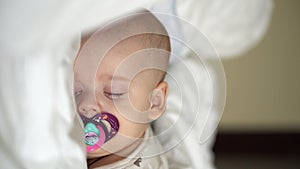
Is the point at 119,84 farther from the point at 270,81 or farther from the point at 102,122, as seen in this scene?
the point at 270,81

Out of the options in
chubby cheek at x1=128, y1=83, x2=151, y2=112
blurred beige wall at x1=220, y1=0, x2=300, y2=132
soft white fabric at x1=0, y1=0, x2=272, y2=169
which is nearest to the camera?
soft white fabric at x1=0, y1=0, x2=272, y2=169

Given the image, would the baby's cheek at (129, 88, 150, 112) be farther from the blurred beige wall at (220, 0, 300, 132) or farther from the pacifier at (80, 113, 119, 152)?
the blurred beige wall at (220, 0, 300, 132)

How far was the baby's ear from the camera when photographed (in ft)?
1.80

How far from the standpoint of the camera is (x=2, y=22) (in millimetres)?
392

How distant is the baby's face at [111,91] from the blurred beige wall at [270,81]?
66 centimetres

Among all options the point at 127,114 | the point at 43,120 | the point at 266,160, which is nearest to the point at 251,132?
the point at 266,160

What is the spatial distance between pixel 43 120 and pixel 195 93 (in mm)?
294

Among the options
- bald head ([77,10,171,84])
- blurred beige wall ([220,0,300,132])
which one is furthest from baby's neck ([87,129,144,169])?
blurred beige wall ([220,0,300,132])

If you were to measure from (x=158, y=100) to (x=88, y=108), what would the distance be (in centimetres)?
11

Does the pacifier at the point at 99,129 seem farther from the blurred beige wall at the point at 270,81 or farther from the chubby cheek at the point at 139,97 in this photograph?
the blurred beige wall at the point at 270,81

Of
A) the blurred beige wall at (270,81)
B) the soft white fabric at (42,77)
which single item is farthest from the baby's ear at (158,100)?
the blurred beige wall at (270,81)

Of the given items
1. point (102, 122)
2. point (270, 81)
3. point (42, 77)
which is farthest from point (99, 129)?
point (270, 81)

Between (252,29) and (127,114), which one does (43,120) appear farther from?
(252,29)

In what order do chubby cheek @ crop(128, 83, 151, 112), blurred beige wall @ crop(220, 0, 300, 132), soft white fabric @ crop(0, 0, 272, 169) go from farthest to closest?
blurred beige wall @ crop(220, 0, 300, 132) < chubby cheek @ crop(128, 83, 151, 112) < soft white fabric @ crop(0, 0, 272, 169)
